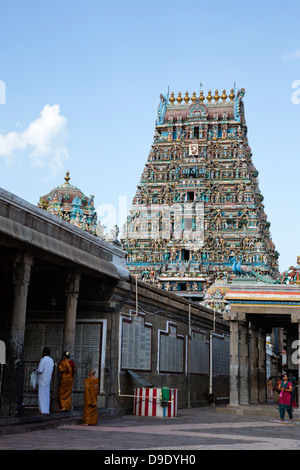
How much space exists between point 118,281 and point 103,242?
1.35 metres

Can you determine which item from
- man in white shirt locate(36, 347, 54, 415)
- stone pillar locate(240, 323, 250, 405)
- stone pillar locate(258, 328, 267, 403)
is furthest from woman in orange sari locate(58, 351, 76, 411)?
stone pillar locate(258, 328, 267, 403)

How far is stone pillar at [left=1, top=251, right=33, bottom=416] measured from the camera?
41.2 ft

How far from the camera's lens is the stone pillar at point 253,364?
24.7m

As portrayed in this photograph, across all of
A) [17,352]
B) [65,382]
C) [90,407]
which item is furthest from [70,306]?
[17,352]

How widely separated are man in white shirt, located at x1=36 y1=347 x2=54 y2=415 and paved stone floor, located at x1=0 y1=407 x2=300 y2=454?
2.49 feet

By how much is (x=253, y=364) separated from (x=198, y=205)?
35.1 metres

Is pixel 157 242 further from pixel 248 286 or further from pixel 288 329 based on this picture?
pixel 248 286

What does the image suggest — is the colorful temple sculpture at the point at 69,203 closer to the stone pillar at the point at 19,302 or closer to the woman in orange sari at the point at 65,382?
the woman in orange sari at the point at 65,382

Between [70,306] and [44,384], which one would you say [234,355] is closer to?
[70,306]

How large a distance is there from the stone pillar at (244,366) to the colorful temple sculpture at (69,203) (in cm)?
3436

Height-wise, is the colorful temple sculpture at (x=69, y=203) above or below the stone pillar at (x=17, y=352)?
above

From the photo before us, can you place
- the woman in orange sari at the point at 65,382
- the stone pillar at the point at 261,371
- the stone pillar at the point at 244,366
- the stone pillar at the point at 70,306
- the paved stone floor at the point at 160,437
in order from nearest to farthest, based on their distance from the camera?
the paved stone floor at the point at 160,437
the woman in orange sari at the point at 65,382
the stone pillar at the point at 70,306
the stone pillar at the point at 244,366
the stone pillar at the point at 261,371

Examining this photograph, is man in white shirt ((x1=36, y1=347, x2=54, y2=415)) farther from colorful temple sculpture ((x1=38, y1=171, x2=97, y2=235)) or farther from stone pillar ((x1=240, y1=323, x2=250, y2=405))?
colorful temple sculpture ((x1=38, y1=171, x2=97, y2=235))
